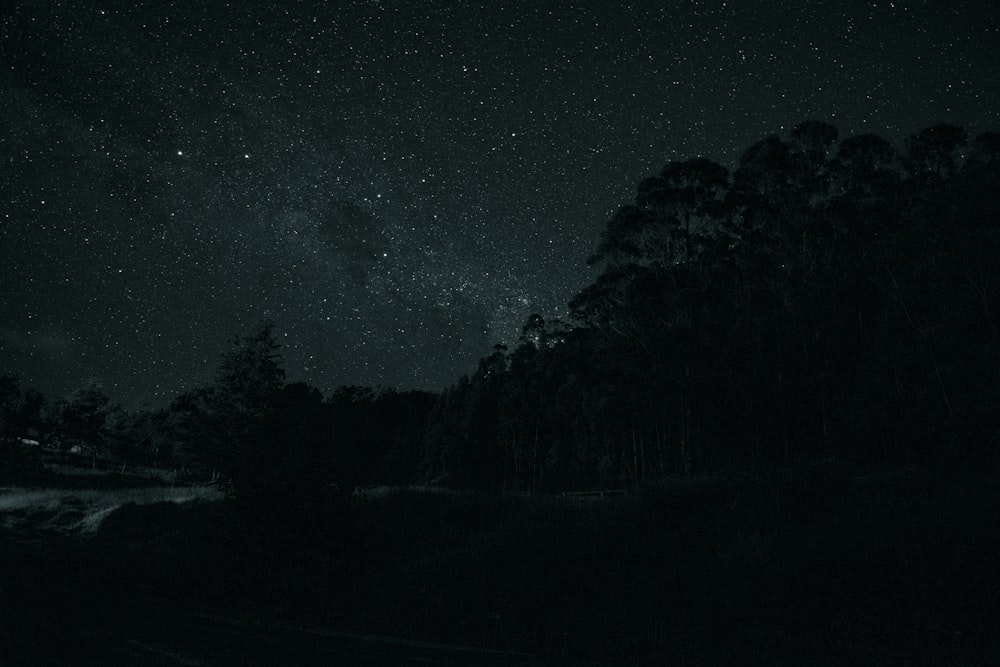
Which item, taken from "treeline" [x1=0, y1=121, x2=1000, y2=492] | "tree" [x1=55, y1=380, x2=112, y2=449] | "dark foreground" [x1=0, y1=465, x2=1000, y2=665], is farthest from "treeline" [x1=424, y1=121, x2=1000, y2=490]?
"tree" [x1=55, y1=380, x2=112, y2=449]

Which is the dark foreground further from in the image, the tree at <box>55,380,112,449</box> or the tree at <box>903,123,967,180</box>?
the tree at <box>55,380,112,449</box>

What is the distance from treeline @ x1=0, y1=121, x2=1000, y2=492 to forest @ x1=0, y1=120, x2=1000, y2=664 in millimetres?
126

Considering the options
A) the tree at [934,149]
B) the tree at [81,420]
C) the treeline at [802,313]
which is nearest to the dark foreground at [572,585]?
the treeline at [802,313]

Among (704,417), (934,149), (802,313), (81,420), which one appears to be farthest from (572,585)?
(81,420)

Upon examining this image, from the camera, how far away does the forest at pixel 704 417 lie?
11.9 metres

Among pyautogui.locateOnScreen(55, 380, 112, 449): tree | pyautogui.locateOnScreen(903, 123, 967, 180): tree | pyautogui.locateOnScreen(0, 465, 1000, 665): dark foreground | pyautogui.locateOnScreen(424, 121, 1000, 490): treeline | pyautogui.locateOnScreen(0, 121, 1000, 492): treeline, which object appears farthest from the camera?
pyautogui.locateOnScreen(55, 380, 112, 449): tree

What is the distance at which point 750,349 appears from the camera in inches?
1399

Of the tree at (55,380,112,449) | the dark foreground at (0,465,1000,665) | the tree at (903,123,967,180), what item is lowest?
the dark foreground at (0,465,1000,665)

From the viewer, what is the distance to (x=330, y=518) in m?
13.6

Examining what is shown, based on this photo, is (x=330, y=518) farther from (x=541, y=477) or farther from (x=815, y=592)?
(x=541, y=477)

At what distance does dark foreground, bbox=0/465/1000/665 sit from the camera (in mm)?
8391

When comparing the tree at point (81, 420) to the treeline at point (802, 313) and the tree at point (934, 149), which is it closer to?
the treeline at point (802, 313)

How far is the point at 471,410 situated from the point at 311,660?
209 ft

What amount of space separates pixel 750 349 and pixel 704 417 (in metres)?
4.85
